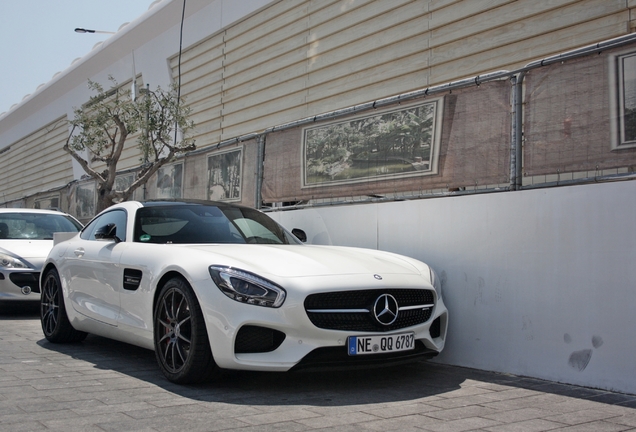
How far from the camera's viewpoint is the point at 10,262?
912 cm

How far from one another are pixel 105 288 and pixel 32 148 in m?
30.0

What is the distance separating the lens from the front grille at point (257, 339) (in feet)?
15.0

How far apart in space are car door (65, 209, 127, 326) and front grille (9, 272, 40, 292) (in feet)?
8.36

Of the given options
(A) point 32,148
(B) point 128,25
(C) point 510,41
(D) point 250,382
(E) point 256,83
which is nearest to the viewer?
(D) point 250,382

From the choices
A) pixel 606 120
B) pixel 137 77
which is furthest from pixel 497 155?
pixel 137 77

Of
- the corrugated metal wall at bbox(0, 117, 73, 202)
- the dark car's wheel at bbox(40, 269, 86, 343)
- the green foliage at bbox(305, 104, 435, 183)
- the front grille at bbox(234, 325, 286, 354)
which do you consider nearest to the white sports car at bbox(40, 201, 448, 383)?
the front grille at bbox(234, 325, 286, 354)

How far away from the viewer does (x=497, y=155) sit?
19.2 ft

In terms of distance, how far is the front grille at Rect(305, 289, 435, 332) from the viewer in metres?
4.65

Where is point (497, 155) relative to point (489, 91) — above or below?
below

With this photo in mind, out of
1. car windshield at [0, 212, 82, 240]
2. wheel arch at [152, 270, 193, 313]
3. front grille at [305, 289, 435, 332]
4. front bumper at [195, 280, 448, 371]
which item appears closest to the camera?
front bumper at [195, 280, 448, 371]

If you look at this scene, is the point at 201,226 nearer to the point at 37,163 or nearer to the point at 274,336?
the point at 274,336

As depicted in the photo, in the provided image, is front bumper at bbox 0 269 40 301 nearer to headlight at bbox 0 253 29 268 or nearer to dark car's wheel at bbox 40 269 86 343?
headlight at bbox 0 253 29 268

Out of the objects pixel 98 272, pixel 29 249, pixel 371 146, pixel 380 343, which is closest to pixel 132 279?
pixel 98 272

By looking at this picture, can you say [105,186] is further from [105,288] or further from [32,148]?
[32,148]
